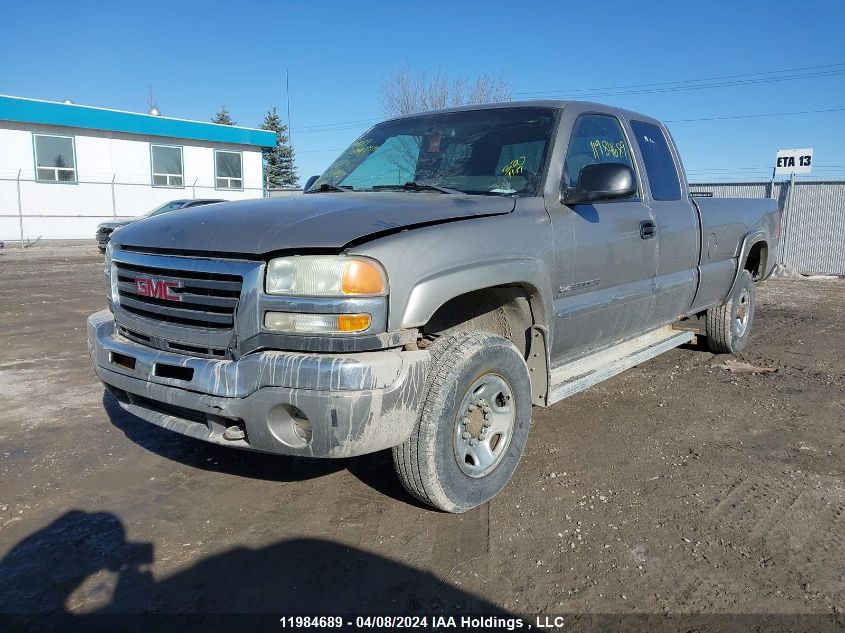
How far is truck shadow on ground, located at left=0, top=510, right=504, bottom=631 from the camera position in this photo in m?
2.42

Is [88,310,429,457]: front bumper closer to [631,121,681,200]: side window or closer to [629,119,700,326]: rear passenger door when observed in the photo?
[629,119,700,326]: rear passenger door

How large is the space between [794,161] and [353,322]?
14342 mm

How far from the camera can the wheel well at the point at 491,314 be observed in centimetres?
328

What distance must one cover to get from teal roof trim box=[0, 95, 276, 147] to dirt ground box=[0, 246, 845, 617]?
2121 centimetres

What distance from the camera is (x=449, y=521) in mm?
3094

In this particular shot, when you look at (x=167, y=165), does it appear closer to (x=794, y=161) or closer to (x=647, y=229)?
(x=794, y=161)

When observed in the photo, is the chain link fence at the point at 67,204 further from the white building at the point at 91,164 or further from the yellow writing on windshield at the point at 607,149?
the yellow writing on windshield at the point at 607,149

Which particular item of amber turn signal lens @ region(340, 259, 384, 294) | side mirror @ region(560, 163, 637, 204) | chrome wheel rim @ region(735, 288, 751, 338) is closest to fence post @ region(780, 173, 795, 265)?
chrome wheel rim @ region(735, 288, 751, 338)

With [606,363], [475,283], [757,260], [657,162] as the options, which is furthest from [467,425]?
[757,260]

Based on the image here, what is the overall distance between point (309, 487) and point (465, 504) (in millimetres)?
902

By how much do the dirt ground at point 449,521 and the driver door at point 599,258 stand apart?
0.72 metres

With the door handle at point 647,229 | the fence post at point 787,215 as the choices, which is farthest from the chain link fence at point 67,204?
the door handle at point 647,229

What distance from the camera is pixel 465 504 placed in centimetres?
306

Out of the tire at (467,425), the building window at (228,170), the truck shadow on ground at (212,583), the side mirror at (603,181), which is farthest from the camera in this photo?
the building window at (228,170)
